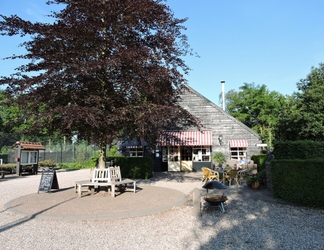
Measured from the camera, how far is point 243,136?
1980cm

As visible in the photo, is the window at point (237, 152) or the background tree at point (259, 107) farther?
the background tree at point (259, 107)

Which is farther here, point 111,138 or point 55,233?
point 111,138

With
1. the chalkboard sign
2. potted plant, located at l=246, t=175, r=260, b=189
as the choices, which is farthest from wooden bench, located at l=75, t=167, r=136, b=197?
potted plant, located at l=246, t=175, r=260, b=189

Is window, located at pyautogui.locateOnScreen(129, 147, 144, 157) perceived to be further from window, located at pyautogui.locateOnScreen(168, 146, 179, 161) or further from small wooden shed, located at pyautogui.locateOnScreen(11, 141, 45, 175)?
small wooden shed, located at pyautogui.locateOnScreen(11, 141, 45, 175)

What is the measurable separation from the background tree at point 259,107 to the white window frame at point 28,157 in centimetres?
3362

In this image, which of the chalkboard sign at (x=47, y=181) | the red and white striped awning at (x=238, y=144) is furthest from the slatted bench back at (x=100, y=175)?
the red and white striped awning at (x=238, y=144)

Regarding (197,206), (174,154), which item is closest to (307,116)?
(174,154)

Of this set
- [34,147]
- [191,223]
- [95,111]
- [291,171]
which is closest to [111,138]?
[95,111]

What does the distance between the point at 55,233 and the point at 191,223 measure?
3.06 meters

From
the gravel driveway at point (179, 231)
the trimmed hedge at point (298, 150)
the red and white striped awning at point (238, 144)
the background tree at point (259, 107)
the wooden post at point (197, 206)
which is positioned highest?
the background tree at point (259, 107)

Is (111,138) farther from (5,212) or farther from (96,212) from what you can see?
(5,212)

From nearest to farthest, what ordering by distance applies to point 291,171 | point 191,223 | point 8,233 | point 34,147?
point 8,233, point 191,223, point 291,171, point 34,147

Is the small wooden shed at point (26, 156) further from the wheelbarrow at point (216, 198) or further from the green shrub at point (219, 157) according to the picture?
the wheelbarrow at point (216, 198)

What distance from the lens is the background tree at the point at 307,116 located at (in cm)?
2195
